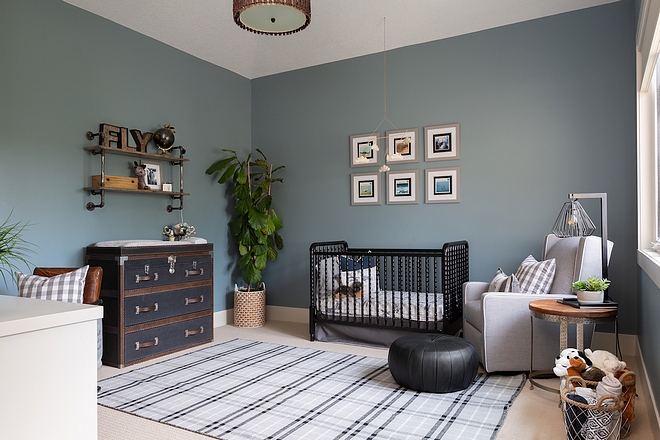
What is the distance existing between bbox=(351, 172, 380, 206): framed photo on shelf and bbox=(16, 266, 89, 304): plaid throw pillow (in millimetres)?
2793

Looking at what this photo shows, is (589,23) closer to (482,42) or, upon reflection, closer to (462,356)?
(482,42)

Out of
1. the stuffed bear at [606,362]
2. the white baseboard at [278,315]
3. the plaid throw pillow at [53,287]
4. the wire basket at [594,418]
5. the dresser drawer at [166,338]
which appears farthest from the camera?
the white baseboard at [278,315]

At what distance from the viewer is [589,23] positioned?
3.97 meters

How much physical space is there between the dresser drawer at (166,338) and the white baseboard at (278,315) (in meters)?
0.78

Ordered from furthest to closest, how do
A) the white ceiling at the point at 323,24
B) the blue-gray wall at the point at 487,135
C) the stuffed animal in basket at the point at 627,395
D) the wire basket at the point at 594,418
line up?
the white ceiling at the point at 323,24
the blue-gray wall at the point at 487,135
the stuffed animal in basket at the point at 627,395
the wire basket at the point at 594,418

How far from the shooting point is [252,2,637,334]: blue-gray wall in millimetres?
3875

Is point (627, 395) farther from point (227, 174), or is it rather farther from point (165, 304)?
point (227, 174)

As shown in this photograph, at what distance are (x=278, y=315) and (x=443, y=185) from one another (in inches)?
94.5

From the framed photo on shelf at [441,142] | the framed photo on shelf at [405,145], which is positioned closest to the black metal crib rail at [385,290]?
the framed photo on shelf at [441,142]

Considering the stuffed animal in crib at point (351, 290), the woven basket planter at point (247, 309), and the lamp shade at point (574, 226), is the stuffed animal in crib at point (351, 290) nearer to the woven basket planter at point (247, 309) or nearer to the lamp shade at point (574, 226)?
the woven basket planter at point (247, 309)

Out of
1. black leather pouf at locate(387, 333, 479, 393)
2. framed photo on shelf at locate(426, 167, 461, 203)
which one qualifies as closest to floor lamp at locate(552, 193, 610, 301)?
framed photo on shelf at locate(426, 167, 461, 203)

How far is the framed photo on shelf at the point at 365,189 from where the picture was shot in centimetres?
496

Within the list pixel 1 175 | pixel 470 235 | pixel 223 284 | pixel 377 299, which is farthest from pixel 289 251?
pixel 1 175

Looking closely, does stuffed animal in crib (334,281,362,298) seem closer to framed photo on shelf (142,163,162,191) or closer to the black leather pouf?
the black leather pouf
